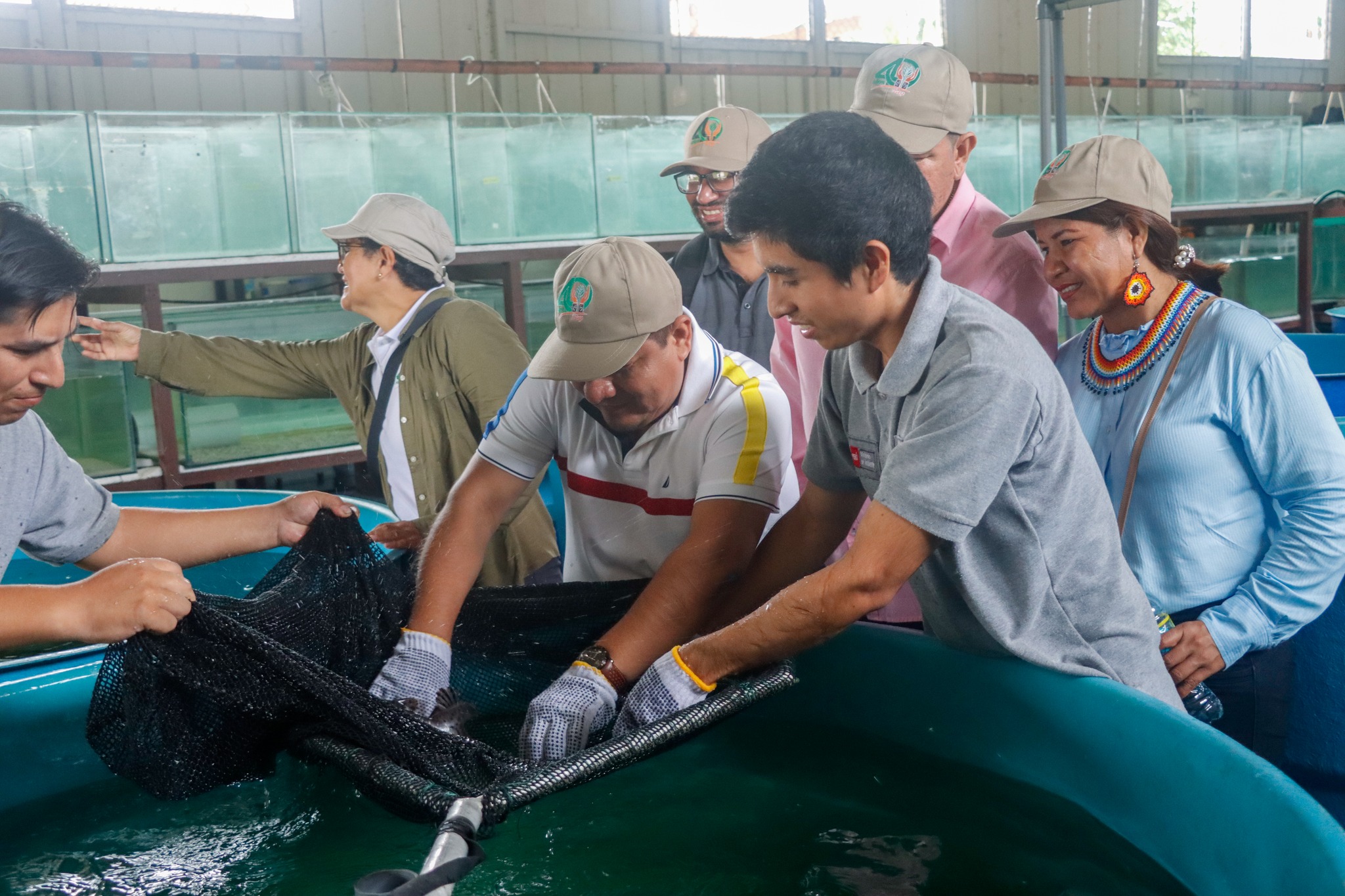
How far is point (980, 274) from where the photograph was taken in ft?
6.27

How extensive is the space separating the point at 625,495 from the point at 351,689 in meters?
0.59

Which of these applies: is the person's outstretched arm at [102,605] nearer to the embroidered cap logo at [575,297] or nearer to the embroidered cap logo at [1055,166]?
the embroidered cap logo at [575,297]

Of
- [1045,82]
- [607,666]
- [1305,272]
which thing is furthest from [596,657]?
[1305,272]

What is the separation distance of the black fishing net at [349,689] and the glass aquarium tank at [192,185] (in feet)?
10.7

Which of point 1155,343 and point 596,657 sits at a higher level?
point 1155,343


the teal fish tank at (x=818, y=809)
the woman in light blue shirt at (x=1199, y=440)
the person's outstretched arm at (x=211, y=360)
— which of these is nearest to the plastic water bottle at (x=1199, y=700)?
the woman in light blue shirt at (x=1199, y=440)

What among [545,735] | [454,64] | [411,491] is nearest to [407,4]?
[454,64]

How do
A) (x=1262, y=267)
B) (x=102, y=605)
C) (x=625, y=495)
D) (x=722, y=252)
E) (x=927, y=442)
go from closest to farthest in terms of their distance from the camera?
(x=927, y=442), (x=102, y=605), (x=625, y=495), (x=722, y=252), (x=1262, y=267)

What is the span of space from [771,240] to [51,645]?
1812mm

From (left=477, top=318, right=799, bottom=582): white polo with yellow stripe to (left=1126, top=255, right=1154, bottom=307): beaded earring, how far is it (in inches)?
21.4

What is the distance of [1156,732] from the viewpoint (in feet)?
4.16

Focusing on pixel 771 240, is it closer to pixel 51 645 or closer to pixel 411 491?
pixel 411 491

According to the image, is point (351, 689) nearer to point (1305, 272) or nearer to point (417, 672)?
point (417, 672)

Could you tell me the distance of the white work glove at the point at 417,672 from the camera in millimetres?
1728
